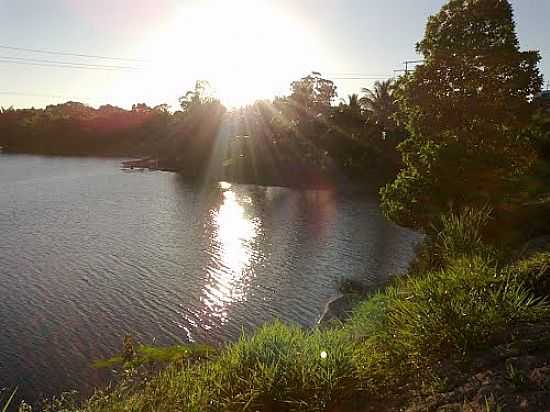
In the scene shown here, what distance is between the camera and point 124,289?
66.9 ft

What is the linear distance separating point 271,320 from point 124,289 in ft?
23.6

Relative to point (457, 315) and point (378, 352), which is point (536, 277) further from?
point (378, 352)

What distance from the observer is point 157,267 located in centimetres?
2364

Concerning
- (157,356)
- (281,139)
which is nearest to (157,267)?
(157,356)

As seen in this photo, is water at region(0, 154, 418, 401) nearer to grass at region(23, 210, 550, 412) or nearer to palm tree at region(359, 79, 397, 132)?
grass at region(23, 210, 550, 412)

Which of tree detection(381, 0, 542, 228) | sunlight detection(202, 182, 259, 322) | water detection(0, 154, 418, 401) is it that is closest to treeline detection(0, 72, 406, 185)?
water detection(0, 154, 418, 401)

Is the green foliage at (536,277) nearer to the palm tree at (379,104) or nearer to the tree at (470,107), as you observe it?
the tree at (470,107)

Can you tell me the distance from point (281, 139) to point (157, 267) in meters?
41.3

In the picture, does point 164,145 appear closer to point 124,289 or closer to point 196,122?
point 196,122

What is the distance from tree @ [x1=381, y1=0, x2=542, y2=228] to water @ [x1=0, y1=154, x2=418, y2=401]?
23.5 ft

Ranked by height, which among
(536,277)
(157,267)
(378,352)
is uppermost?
(536,277)

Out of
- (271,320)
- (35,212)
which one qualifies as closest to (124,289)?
(271,320)

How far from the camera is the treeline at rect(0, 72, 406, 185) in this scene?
56.4 metres

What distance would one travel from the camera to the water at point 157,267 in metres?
15.9
